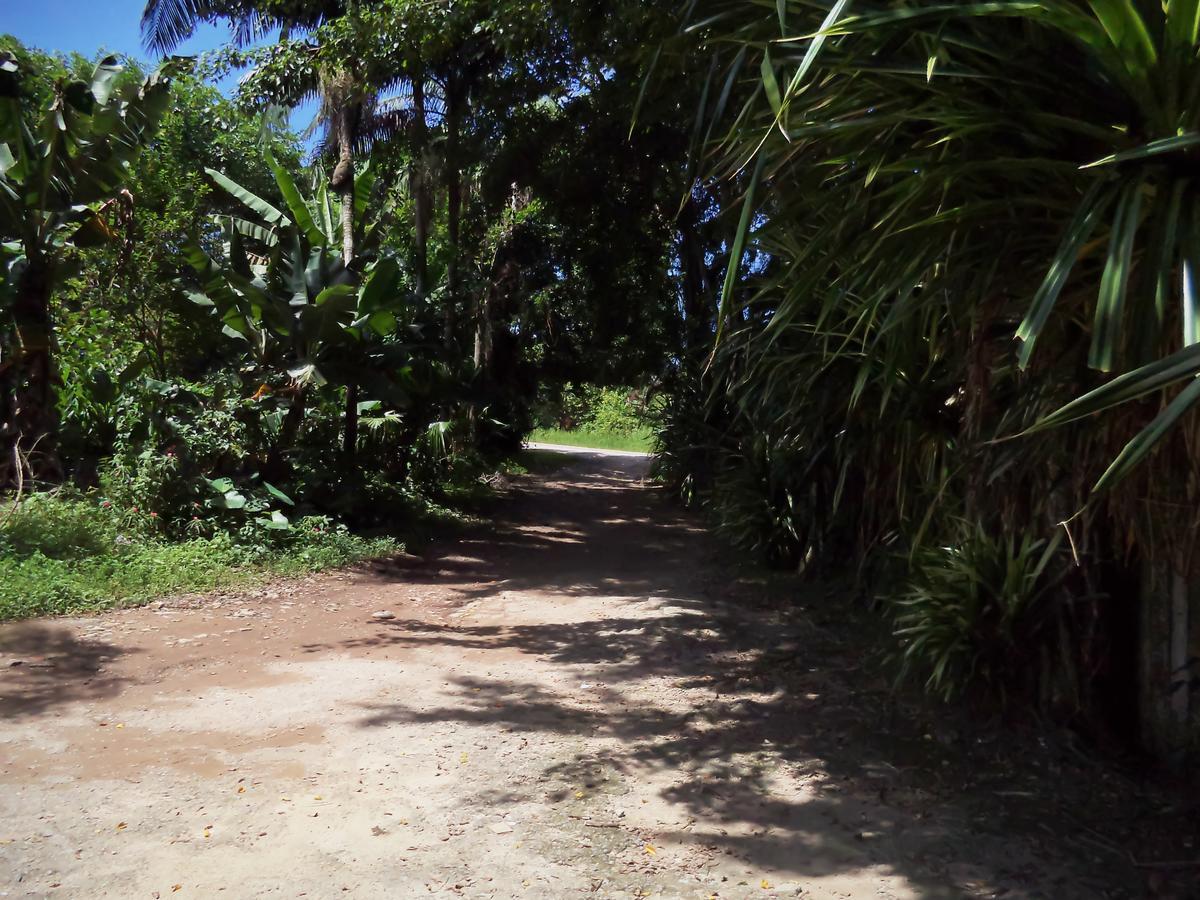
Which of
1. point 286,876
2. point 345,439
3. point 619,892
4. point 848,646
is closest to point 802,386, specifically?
point 848,646

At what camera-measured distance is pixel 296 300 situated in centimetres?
1244

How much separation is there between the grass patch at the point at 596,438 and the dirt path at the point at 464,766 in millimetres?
36233

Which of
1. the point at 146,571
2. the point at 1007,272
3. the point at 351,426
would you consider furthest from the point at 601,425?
the point at 1007,272

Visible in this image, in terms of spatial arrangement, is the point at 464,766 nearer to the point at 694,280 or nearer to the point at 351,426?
the point at 351,426

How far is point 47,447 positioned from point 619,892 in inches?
385

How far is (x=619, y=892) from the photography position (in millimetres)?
4199

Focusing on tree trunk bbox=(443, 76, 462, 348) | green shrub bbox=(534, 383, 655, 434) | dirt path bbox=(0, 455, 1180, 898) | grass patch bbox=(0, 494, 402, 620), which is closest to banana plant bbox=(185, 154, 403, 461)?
grass patch bbox=(0, 494, 402, 620)

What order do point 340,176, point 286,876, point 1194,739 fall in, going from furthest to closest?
point 340,176 → point 1194,739 → point 286,876

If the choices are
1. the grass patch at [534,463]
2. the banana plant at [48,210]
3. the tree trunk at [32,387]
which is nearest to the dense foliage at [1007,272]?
the banana plant at [48,210]

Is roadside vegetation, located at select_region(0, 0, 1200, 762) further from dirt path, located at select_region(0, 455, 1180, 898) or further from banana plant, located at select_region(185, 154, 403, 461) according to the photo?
dirt path, located at select_region(0, 455, 1180, 898)

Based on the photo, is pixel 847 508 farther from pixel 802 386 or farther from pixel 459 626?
pixel 459 626

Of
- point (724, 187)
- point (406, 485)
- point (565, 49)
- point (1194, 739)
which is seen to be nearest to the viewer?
point (1194, 739)

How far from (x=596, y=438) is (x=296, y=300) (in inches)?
1426

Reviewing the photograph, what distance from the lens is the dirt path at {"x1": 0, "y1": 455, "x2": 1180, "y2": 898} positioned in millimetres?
4328
